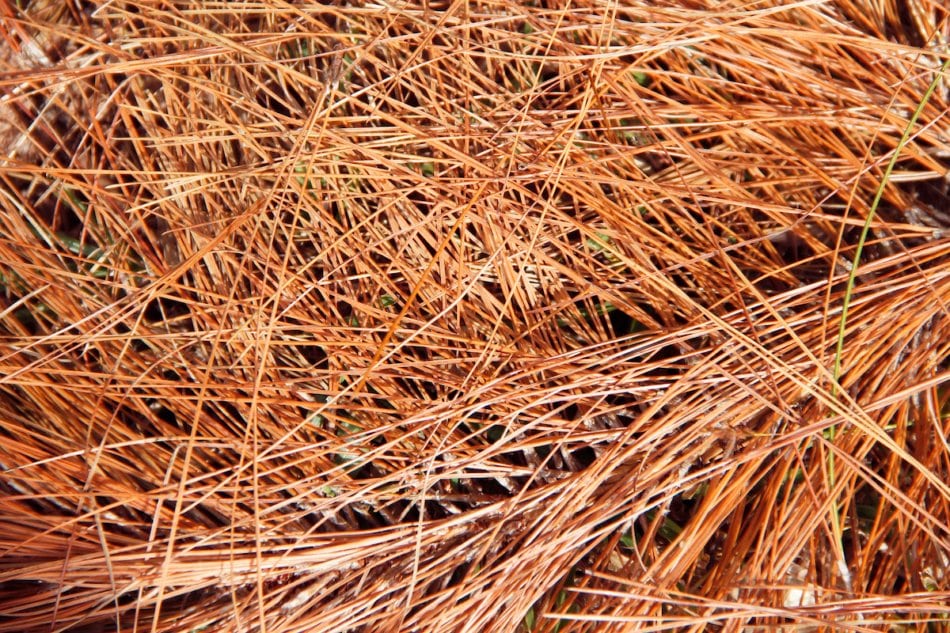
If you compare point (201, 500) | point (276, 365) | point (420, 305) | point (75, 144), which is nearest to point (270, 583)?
point (201, 500)

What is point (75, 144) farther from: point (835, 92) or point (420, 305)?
point (835, 92)

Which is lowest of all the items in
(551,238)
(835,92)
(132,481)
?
(132,481)

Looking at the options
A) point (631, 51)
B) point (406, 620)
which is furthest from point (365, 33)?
point (406, 620)

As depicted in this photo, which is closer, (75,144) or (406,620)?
(406,620)

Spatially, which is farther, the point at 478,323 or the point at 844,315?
the point at 478,323

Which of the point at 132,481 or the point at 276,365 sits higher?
the point at 276,365

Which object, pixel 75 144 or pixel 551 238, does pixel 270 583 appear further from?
pixel 75 144
